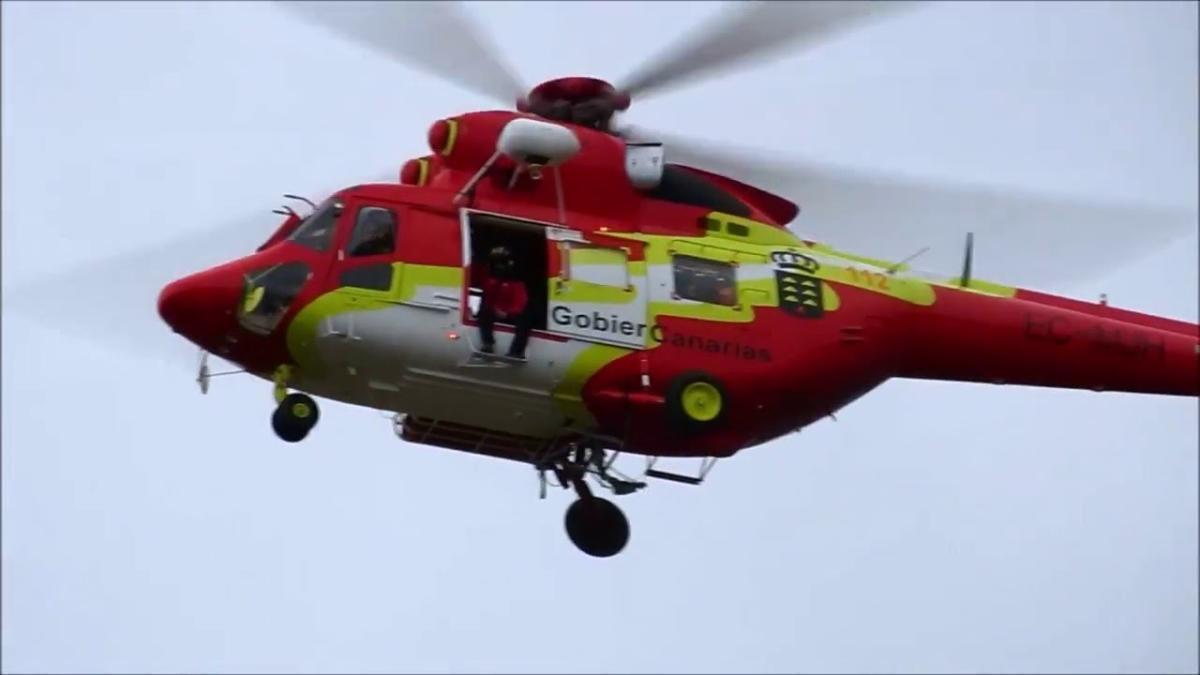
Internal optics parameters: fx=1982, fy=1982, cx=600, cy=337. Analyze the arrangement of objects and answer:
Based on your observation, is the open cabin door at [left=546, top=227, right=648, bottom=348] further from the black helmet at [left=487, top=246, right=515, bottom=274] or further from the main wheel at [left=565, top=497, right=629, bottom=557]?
the main wheel at [left=565, top=497, right=629, bottom=557]

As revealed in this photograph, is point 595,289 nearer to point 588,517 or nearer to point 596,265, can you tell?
point 596,265

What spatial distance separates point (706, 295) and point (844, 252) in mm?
1791

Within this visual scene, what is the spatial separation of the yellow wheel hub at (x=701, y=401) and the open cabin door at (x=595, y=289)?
532 mm

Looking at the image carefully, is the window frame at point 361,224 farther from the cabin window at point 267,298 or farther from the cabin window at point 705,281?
the cabin window at point 705,281

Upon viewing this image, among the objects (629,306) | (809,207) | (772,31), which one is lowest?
(629,306)

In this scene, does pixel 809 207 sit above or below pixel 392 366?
above

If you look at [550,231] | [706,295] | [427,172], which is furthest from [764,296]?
[427,172]

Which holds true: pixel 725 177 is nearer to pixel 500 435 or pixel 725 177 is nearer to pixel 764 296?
pixel 764 296

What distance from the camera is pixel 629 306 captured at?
51.4 feet

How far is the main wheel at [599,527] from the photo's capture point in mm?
16828

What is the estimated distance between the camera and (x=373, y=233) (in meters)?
15.4

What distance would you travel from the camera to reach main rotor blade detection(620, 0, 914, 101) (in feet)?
51.9

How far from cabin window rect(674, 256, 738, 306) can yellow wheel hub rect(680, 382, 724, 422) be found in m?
0.77

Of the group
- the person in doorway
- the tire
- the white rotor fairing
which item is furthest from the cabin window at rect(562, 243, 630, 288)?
the tire
